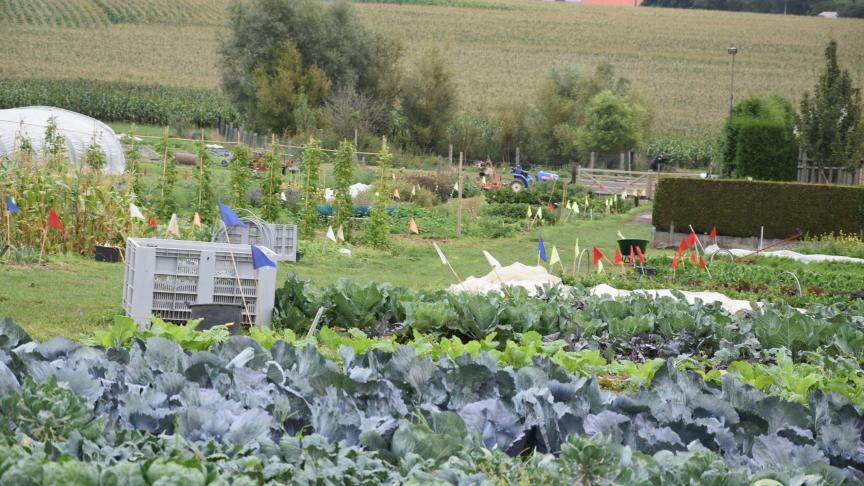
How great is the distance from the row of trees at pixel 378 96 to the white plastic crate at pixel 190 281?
33.6 m

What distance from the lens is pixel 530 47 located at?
86375 mm

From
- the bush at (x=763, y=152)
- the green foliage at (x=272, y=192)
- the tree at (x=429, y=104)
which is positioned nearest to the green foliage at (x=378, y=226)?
the green foliage at (x=272, y=192)

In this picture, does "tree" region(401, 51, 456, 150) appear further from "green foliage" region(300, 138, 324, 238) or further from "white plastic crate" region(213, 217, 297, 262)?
"white plastic crate" region(213, 217, 297, 262)

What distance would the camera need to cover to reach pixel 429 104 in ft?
160

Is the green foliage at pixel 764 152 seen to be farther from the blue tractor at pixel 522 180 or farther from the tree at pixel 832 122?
the blue tractor at pixel 522 180

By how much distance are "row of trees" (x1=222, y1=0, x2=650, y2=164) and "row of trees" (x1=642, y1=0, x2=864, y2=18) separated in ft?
190

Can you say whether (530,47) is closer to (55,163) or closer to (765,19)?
(765,19)

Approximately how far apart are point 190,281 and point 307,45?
128 feet

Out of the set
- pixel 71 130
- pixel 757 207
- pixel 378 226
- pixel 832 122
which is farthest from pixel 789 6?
pixel 378 226

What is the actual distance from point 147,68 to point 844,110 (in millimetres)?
46493

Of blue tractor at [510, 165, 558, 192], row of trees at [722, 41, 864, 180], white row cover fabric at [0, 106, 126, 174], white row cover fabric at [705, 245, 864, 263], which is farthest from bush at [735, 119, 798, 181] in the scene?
white row cover fabric at [0, 106, 126, 174]

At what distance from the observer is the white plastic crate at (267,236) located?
41.9 ft

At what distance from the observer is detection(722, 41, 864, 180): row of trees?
27.8 meters

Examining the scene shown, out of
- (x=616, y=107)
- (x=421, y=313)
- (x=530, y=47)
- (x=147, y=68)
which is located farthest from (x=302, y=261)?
(x=530, y=47)
